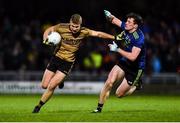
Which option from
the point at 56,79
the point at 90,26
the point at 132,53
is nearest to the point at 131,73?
the point at 132,53

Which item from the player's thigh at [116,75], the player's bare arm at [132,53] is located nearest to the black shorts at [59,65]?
the player's thigh at [116,75]

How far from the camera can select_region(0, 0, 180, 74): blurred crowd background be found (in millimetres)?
26203

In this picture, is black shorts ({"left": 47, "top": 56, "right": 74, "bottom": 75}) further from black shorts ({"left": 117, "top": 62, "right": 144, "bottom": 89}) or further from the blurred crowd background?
the blurred crowd background

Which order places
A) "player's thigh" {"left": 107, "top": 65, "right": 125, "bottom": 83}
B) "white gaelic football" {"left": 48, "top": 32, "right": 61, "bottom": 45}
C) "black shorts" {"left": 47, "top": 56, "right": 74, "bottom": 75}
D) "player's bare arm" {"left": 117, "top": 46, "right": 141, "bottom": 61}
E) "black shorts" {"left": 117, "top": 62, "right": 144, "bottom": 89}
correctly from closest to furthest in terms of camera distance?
"player's bare arm" {"left": 117, "top": 46, "right": 141, "bottom": 61} < "white gaelic football" {"left": 48, "top": 32, "right": 61, "bottom": 45} < "player's thigh" {"left": 107, "top": 65, "right": 125, "bottom": 83} < "black shorts" {"left": 47, "top": 56, "right": 74, "bottom": 75} < "black shorts" {"left": 117, "top": 62, "right": 144, "bottom": 89}

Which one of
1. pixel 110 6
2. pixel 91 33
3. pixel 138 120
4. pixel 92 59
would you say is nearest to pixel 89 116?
pixel 138 120

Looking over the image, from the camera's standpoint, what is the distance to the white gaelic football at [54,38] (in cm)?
1420

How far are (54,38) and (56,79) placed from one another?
964mm

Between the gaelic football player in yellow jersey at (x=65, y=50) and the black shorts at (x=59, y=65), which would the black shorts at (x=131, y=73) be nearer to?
the gaelic football player in yellow jersey at (x=65, y=50)

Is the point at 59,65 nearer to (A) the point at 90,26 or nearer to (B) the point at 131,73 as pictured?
(B) the point at 131,73

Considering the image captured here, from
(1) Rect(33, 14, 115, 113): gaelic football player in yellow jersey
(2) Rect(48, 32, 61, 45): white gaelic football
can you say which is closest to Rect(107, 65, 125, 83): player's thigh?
(1) Rect(33, 14, 115, 113): gaelic football player in yellow jersey

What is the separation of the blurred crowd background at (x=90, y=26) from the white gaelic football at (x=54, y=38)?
10.5 metres

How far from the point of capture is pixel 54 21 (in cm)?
2845

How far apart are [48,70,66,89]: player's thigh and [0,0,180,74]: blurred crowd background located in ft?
33.9

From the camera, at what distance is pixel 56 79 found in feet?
47.4
